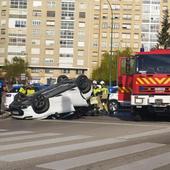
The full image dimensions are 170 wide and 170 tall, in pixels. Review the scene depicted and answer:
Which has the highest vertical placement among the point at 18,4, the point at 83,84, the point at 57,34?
the point at 18,4

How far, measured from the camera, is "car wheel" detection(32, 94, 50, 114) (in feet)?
59.5

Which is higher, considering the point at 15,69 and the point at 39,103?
the point at 39,103

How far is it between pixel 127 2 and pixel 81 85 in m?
92.1

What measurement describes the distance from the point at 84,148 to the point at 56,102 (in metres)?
8.64

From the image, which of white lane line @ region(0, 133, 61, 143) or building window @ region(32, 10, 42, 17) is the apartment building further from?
white lane line @ region(0, 133, 61, 143)

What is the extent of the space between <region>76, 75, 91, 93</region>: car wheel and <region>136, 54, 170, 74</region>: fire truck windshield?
3326mm

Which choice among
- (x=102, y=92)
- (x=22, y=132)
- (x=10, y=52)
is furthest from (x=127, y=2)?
(x=22, y=132)

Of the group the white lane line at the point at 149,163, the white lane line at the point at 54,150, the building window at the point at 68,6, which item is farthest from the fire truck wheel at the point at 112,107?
the building window at the point at 68,6

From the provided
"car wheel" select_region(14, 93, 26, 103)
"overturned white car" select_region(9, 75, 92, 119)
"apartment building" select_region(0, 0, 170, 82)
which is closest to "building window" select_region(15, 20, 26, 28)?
"apartment building" select_region(0, 0, 170, 82)

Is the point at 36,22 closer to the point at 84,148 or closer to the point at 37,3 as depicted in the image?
the point at 37,3

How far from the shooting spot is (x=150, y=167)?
8219mm

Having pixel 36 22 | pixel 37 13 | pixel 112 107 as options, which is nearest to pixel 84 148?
pixel 112 107

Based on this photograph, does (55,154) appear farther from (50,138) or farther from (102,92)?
(102,92)

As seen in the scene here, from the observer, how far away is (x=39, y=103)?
Result: 18.2m
